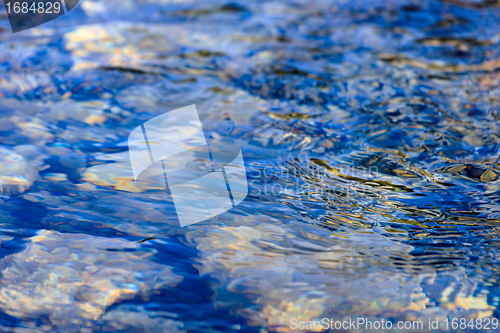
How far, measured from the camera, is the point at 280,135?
6.81ft

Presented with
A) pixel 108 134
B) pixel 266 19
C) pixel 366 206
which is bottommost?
pixel 366 206

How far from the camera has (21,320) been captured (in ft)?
3.71

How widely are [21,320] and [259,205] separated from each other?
0.85 metres

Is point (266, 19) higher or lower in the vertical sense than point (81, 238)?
higher

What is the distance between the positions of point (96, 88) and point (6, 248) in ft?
4.47

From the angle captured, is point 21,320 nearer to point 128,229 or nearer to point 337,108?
point 128,229

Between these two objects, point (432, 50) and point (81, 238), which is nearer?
point (81, 238)

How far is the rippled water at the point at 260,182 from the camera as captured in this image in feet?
3.98

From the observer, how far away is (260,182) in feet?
A: 5.64

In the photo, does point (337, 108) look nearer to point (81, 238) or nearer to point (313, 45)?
point (313, 45)

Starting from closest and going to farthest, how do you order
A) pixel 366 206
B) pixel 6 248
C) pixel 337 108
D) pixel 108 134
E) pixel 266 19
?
pixel 6 248 → pixel 366 206 → pixel 108 134 → pixel 337 108 → pixel 266 19

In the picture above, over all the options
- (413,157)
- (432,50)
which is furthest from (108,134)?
(432,50)

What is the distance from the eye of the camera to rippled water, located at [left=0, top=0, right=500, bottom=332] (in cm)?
121

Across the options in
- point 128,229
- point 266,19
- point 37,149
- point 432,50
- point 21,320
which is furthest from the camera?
point 266,19
